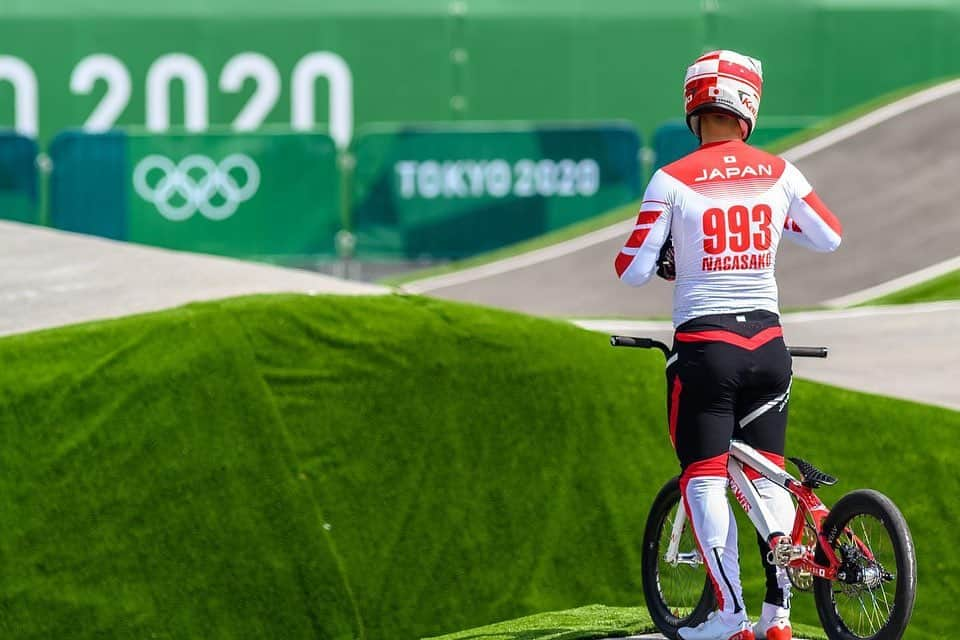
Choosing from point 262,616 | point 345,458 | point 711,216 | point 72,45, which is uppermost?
point 72,45

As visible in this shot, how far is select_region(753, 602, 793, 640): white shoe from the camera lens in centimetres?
518

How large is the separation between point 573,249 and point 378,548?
27.7ft

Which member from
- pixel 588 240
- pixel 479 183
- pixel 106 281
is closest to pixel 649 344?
pixel 106 281

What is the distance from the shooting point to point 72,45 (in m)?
18.8

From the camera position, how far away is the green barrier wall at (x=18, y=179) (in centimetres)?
1667

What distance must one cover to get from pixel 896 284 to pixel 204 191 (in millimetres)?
7644

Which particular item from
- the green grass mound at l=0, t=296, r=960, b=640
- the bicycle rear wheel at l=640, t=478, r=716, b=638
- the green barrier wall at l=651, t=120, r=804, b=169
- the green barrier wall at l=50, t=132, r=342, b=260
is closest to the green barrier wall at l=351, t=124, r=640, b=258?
the green barrier wall at l=651, t=120, r=804, b=169

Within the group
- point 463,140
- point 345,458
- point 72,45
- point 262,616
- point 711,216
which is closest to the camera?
point 711,216

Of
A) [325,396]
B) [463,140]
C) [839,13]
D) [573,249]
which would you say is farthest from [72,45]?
[325,396]

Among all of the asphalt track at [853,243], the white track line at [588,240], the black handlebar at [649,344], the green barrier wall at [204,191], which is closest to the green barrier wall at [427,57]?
the white track line at [588,240]

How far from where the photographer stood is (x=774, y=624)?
5.23 m

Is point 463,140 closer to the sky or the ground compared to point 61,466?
closer to the sky

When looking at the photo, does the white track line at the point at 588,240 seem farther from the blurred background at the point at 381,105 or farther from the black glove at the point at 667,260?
the black glove at the point at 667,260

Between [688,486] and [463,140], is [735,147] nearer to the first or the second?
[688,486]
